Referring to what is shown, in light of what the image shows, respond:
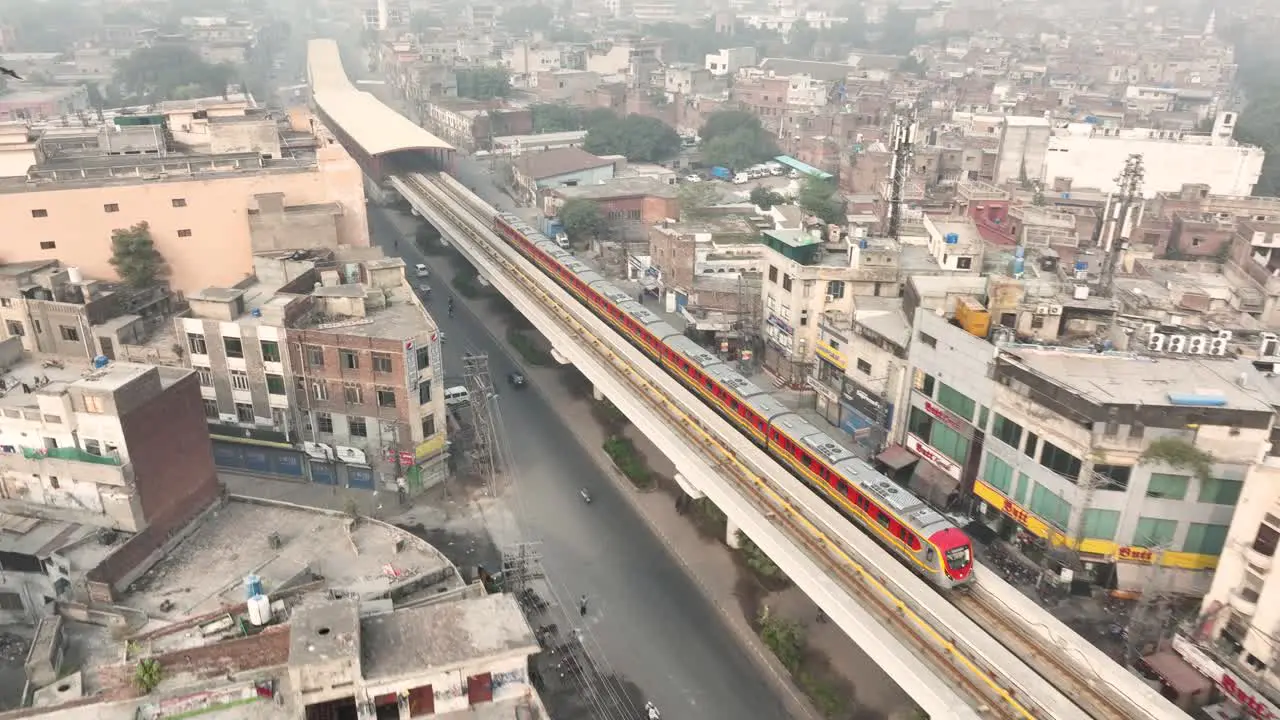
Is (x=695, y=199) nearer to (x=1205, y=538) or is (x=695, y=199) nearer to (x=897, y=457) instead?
(x=897, y=457)

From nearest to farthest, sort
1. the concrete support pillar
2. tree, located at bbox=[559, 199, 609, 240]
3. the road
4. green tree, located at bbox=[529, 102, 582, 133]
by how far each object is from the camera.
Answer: the road
the concrete support pillar
tree, located at bbox=[559, 199, 609, 240]
green tree, located at bbox=[529, 102, 582, 133]

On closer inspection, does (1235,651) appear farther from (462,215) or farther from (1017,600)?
(462,215)

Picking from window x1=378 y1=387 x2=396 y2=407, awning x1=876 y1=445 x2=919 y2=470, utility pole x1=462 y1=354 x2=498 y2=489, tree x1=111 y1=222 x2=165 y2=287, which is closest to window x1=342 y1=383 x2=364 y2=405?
window x1=378 y1=387 x2=396 y2=407

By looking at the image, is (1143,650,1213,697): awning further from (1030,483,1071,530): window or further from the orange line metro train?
the orange line metro train

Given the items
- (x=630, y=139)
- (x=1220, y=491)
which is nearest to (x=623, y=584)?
(x=1220, y=491)

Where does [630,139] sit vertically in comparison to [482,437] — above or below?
above

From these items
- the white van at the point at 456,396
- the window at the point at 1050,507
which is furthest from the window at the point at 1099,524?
the white van at the point at 456,396
